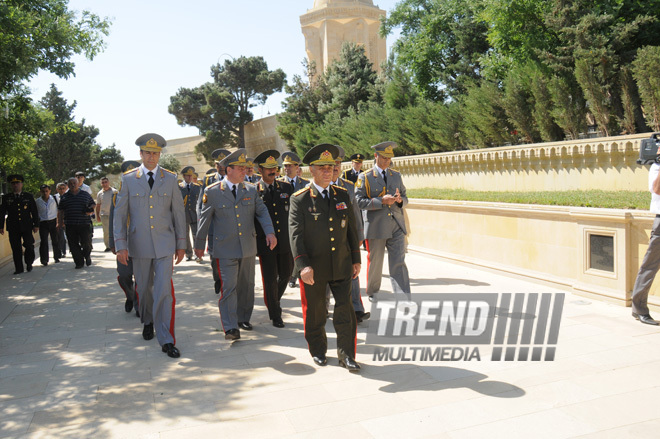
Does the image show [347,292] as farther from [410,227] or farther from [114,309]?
[410,227]

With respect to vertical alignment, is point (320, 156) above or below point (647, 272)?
above

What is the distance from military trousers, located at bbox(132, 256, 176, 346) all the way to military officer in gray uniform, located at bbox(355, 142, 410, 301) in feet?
8.73

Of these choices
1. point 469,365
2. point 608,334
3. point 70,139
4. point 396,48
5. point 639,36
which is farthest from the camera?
point 70,139

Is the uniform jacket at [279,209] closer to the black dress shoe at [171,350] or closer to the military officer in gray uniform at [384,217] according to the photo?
the military officer in gray uniform at [384,217]

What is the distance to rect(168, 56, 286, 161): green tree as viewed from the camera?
46125 millimetres

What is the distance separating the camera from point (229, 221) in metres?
6.23

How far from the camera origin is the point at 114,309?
799 cm

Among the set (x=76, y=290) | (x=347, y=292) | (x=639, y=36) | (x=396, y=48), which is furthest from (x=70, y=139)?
(x=347, y=292)

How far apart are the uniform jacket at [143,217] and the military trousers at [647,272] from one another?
5.00m

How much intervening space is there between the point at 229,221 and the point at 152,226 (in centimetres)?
83

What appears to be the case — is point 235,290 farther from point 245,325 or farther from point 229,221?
point 229,221

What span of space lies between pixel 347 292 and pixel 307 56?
37624 mm

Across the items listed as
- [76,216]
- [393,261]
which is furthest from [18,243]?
[393,261]

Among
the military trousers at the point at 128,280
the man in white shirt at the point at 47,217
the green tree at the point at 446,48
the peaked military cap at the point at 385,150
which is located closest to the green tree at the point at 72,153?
the green tree at the point at 446,48
